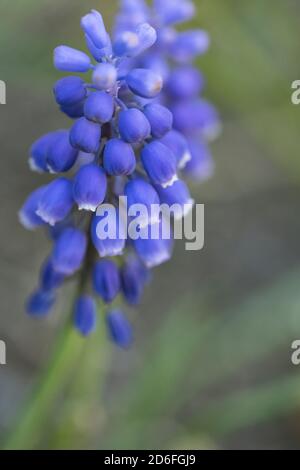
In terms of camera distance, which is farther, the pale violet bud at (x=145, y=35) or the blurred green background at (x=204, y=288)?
the blurred green background at (x=204, y=288)

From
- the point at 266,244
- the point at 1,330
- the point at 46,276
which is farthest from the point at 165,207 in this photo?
the point at 266,244

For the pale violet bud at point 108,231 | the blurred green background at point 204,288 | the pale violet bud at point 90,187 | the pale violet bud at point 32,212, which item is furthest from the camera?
the blurred green background at point 204,288

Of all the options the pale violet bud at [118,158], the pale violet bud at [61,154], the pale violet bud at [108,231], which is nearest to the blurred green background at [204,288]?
the pale violet bud at [108,231]

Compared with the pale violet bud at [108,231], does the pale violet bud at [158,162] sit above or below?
above

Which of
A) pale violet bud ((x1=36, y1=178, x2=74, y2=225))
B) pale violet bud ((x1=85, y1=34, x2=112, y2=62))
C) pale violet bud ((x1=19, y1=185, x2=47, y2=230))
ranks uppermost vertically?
pale violet bud ((x1=85, y1=34, x2=112, y2=62))

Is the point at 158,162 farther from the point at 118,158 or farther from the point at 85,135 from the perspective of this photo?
the point at 85,135

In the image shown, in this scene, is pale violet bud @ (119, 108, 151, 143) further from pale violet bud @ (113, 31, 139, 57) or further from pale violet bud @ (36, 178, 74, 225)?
pale violet bud @ (36, 178, 74, 225)

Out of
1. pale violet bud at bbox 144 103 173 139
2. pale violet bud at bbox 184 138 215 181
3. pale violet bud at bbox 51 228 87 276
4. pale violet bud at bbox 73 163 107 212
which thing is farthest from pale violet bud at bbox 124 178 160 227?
pale violet bud at bbox 184 138 215 181

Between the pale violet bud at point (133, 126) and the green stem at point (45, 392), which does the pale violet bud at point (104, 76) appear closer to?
the pale violet bud at point (133, 126)
